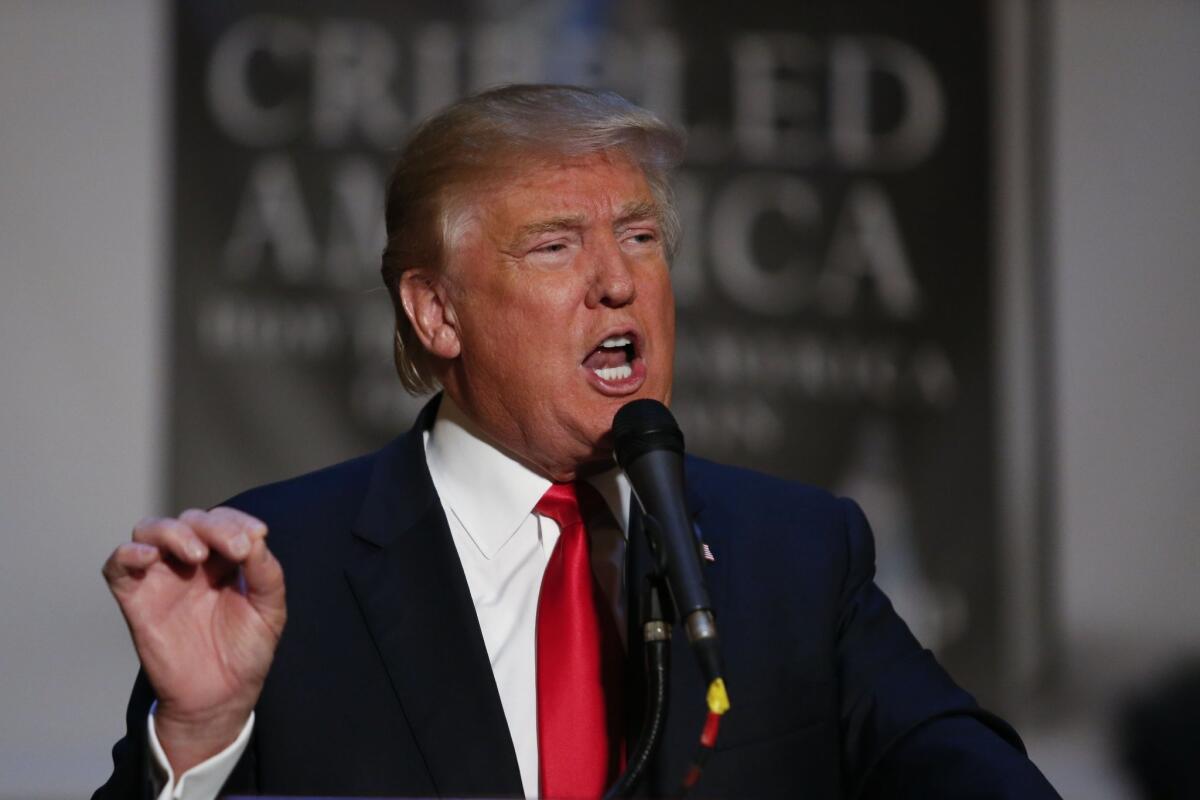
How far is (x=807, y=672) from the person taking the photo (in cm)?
184

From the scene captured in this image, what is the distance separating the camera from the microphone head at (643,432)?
4.98 ft

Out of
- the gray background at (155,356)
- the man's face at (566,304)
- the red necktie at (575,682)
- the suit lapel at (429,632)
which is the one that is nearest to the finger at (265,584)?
the suit lapel at (429,632)

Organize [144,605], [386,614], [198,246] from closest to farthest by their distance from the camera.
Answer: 1. [144,605]
2. [386,614]
3. [198,246]

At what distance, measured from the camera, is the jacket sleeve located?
1620 millimetres

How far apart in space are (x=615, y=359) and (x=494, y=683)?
43 cm

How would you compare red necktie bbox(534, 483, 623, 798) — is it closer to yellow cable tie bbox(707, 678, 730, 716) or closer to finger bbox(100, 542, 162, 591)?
yellow cable tie bbox(707, 678, 730, 716)

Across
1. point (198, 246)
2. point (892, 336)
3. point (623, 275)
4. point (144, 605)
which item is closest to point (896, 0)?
point (892, 336)

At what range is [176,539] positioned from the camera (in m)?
1.38

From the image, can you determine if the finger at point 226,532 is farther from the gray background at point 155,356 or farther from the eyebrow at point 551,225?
the gray background at point 155,356

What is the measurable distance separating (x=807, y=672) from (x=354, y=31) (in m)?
2.14

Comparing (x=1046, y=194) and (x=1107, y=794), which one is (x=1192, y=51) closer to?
(x=1046, y=194)

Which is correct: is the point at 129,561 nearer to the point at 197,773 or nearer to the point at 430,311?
the point at 197,773

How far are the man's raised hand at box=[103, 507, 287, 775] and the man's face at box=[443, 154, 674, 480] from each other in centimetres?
50

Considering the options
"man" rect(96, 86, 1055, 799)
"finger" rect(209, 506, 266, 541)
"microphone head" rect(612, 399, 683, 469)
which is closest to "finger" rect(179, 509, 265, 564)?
"finger" rect(209, 506, 266, 541)
